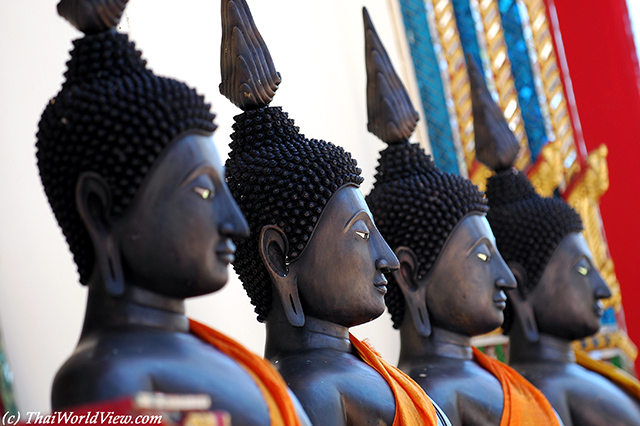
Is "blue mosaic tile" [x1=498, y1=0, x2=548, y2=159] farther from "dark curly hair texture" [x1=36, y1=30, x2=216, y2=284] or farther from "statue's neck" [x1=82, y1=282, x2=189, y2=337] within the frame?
"statue's neck" [x1=82, y1=282, x2=189, y2=337]

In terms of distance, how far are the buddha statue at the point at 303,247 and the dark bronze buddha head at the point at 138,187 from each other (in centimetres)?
43

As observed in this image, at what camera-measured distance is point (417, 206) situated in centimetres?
244

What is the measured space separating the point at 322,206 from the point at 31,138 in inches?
31.6

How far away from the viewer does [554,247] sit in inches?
111

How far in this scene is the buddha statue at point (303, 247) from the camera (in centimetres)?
198

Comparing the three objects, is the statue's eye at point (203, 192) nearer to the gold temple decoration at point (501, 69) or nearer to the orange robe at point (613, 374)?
the orange robe at point (613, 374)

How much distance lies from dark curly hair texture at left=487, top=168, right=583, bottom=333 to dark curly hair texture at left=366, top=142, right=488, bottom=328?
388 mm

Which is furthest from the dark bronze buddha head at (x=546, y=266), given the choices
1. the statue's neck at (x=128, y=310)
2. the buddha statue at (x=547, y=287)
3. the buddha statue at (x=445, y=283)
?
the statue's neck at (x=128, y=310)

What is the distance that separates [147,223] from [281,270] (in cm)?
54

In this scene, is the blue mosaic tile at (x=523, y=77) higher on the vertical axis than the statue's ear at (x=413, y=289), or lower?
higher

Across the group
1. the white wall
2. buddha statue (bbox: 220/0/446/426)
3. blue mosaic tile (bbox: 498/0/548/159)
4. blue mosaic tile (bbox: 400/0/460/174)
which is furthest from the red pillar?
buddha statue (bbox: 220/0/446/426)

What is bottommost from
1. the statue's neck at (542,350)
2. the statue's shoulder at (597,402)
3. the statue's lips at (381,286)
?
the statue's shoulder at (597,402)

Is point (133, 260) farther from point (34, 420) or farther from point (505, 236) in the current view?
point (505, 236)

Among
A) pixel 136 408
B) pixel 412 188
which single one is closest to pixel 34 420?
pixel 136 408
